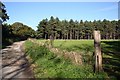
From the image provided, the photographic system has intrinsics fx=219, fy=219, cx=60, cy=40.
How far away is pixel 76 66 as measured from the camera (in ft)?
44.4

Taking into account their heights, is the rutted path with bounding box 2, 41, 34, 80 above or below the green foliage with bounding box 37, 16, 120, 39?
below

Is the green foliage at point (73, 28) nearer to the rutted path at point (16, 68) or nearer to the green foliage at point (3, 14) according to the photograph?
the green foliage at point (3, 14)

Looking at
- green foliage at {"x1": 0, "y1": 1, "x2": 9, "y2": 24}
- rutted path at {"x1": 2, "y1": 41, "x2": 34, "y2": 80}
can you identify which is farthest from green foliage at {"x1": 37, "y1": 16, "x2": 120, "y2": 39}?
rutted path at {"x1": 2, "y1": 41, "x2": 34, "y2": 80}

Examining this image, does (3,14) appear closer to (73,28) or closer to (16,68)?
(16,68)

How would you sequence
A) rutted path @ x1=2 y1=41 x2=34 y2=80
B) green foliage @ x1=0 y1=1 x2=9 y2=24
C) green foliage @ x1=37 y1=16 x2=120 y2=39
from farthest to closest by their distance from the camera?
green foliage @ x1=37 y1=16 x2=120 y2=39
green foliage @ x1=0 y1=1 x2=9 y2=24
rutted path @ x1=2 y1=41 x2=34 y2=80

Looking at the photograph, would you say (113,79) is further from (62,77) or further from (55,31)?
(55,31)

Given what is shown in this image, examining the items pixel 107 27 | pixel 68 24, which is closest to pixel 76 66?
pixel 68 24

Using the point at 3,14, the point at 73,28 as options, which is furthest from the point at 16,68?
the point at 73,28

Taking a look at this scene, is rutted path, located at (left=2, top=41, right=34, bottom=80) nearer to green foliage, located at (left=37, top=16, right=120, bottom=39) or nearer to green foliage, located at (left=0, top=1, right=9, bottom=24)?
green foliage, located at (left=0, top=1, right=9, bottom=24)

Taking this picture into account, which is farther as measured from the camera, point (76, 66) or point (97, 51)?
point (76, 66)

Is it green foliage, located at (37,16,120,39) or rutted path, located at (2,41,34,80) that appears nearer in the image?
rutted path, located at (2,41,34,80)

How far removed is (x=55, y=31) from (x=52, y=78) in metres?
122

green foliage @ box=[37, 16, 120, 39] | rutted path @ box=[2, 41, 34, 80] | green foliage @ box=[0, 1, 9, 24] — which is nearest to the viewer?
rutted path @ box=[2, 41, 34, 80]

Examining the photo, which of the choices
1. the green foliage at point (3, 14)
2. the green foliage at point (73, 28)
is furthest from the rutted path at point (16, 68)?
the green foliage at point (73, 28)
